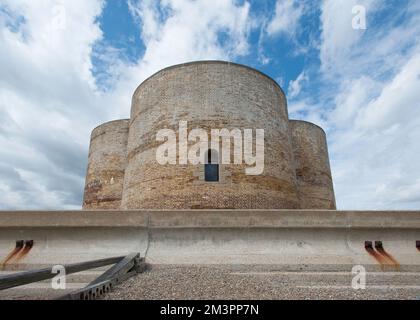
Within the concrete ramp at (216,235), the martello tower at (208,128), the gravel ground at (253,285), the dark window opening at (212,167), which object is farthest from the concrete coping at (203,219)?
the dark window opening at (212,167)

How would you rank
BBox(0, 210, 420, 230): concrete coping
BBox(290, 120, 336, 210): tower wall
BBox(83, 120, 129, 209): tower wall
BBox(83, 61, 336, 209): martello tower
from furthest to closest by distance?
BBox(290, 120, 336, 210): tower wall → BBox(83, 120, 129, 209): tower wall → BBox(83, 61, 336, 209): martello tower → BBox(0, 210, 420, 230): concrete coping

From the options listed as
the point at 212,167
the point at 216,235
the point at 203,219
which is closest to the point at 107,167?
the point at 212,167

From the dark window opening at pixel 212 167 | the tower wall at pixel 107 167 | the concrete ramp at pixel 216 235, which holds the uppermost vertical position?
the tower wall at pixel 107 167

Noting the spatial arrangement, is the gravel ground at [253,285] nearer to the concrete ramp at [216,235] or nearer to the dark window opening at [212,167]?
the concrete ramp at [216,235]

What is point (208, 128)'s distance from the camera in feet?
34.9

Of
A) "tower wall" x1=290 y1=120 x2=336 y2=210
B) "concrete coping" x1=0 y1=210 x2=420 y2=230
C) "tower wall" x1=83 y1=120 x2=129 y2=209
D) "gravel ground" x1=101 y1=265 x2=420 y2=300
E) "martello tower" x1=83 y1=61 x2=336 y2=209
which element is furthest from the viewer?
"tower wall" x1=290 y1=120 x2=336 y2=210

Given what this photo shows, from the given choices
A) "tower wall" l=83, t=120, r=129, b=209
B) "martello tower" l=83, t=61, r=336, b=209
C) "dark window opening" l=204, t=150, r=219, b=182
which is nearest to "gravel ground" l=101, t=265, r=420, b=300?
"martello tower" l=83, t=61, r=336, b=209

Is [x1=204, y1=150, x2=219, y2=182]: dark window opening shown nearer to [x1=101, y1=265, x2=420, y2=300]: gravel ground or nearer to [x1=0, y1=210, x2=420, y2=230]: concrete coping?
[x1=0, y1=210, x2=420, y2=230]: concrete coping

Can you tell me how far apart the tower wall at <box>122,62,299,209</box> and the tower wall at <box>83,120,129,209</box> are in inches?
215

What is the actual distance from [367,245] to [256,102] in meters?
8.32

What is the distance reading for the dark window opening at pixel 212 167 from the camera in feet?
33.6

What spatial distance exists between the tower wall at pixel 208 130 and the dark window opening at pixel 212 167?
20 centimetres

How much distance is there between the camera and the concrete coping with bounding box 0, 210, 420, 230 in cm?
435
